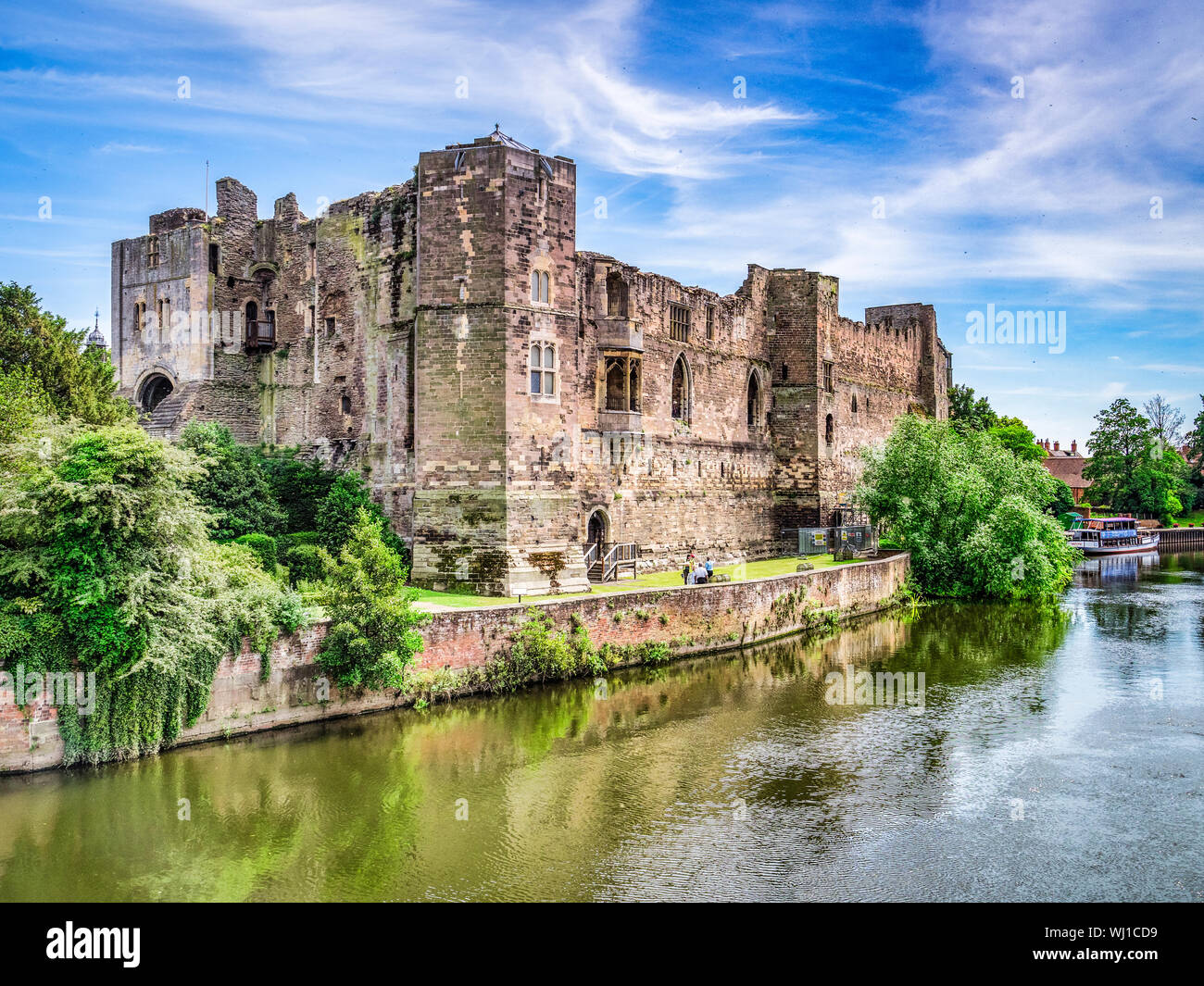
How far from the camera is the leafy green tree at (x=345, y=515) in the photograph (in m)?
24.2

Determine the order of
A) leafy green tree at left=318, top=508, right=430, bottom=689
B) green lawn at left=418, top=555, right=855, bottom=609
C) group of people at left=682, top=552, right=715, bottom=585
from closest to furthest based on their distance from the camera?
1. leafy green tree at left=318, top=508, right=430, bottom=689
2. green lawn at left=418, top=555, right=855, bottom=609
3. group of people at left=682, top=552, right=715, bottom=585

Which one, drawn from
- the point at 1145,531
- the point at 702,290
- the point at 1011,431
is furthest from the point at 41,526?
the point at 1145,531

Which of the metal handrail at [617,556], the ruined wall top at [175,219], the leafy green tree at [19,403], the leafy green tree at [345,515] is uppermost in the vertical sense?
the ruined wall top at [175,219]

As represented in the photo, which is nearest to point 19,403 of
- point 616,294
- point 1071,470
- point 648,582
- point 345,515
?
point 345,515

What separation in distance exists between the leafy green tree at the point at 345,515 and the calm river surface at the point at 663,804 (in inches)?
282

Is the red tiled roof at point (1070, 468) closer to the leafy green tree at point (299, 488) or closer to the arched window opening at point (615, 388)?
the arched window opening at point (615, 388)

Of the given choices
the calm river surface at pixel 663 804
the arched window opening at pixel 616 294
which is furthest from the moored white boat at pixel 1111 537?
the calm river surface at pixel 663 804

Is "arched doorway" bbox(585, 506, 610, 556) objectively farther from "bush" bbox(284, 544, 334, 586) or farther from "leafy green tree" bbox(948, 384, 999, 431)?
"leafy green tree" bbox(948, 384, 999, 431)

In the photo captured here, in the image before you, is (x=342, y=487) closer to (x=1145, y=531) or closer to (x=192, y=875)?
(x=192, y=875)

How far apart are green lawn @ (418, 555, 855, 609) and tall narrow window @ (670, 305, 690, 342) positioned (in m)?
7.94

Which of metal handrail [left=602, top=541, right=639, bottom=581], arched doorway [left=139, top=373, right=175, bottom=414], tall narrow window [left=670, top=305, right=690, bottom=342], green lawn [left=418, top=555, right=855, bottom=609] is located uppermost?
tall narrow window [left=670, top=305, right=690, bottom=342]

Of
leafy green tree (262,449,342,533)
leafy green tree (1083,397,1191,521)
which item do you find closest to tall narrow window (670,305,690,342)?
leafy green tree (262,449,342,533)

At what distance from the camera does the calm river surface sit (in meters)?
11.2
